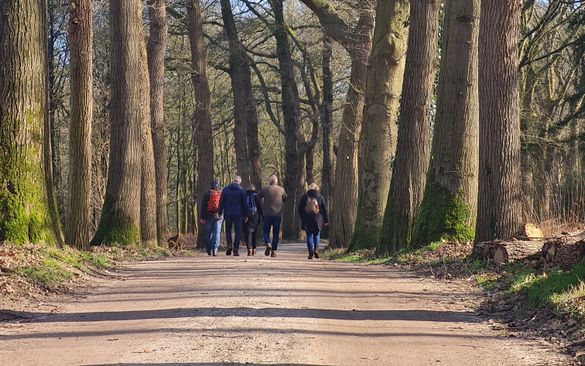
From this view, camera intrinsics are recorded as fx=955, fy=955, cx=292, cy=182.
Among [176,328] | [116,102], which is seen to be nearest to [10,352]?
[176,328]

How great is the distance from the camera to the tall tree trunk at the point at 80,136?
1923 centimetres

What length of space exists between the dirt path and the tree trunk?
1433 centimetres

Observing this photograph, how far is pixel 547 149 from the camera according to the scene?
1297 inches

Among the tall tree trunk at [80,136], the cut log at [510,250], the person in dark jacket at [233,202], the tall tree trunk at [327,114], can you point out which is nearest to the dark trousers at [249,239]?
the person in dark jacket at [233,202]

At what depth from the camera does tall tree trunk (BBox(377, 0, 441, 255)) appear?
20641mm

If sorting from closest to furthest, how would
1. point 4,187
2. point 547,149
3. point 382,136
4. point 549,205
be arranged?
point 4,187
point 549,205
point 382,136
point 547,149

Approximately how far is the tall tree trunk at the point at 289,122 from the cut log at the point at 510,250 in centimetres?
2286

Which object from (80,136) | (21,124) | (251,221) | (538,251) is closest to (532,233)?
(538,251)

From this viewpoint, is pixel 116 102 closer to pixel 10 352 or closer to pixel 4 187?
pixel 4 187

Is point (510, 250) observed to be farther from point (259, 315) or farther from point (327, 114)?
point (327, 114)

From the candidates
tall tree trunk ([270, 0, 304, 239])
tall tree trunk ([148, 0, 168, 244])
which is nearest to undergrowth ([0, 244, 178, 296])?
tall tree trunk ([148, 0, 168, 244])

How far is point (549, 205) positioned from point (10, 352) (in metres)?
16.2

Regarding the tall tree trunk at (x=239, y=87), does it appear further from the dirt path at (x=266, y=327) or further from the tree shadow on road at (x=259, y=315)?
the tree shadow on road at (x=259, y=315)

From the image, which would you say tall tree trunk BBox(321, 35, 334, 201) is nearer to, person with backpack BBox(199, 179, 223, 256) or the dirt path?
person with backpack BBox(199, 179, 223, 256)
